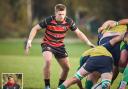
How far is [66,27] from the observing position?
10250 mm

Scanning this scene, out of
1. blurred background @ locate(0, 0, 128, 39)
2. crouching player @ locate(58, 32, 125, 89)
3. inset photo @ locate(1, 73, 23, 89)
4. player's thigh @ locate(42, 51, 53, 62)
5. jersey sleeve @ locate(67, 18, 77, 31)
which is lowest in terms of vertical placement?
blurred background @ locate(0, 0, 128, 39)

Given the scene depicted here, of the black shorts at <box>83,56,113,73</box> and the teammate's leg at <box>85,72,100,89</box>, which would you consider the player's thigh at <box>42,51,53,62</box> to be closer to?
the teammate's leg at <box>85,72,100,89</box>

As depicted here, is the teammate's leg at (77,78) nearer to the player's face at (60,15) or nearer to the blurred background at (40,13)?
the player's face at (60,15)

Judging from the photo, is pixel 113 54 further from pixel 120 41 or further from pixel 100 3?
pixel 100 3

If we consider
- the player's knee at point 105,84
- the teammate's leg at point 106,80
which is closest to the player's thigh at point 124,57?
the teammate's leg at point 106,80

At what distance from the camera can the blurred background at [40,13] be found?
47.6 m

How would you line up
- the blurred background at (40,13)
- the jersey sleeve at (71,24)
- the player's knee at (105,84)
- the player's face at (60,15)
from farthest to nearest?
1. the blurred background at (40,13)
2. the jersey sleeve at (71,24)
3. the player's face at (60,15)
4. the player's knee at (105,84)

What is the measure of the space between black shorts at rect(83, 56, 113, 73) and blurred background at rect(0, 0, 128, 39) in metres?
37.2

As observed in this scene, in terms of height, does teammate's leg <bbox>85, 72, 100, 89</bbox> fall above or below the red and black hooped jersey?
below

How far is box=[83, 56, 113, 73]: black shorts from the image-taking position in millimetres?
8602

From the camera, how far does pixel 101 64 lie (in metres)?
8.62

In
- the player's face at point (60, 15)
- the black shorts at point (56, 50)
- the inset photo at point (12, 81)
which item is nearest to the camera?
the inset photo at point (12, 81)

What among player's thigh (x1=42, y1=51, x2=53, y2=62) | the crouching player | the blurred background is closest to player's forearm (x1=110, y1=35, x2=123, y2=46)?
the crouching player

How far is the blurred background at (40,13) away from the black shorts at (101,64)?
37.2 m
